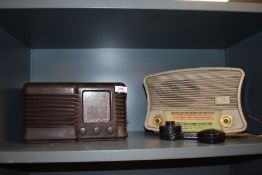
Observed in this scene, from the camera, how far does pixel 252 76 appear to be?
0.81m

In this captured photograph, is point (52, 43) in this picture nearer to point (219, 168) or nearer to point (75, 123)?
point (75, 123)

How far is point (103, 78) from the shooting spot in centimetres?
96

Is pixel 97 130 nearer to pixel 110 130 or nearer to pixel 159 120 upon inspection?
pixel 110 130

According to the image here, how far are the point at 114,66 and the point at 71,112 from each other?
340 mm

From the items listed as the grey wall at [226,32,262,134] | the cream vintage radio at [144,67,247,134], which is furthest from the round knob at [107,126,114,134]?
the grey wall at [226,32,262,134]

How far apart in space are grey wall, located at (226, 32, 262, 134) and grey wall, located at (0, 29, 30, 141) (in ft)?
2.35

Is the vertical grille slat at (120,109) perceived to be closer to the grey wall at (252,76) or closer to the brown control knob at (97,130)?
the brown control knob at (97,130)

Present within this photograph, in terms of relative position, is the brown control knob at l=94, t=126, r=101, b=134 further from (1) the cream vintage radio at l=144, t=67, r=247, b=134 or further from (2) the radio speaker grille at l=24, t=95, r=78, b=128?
(1) the cream vintage radio at l=144, t=67, r=247, b=134

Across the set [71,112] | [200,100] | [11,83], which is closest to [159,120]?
[200,100]

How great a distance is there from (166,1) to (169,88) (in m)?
0.26

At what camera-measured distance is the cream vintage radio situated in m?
0.72

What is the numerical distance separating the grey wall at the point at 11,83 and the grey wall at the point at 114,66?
0.09 metres

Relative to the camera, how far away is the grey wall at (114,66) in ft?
3.12

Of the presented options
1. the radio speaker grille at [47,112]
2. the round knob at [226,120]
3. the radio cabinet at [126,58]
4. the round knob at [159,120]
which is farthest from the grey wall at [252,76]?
the radio speaker grille at [47,112]
